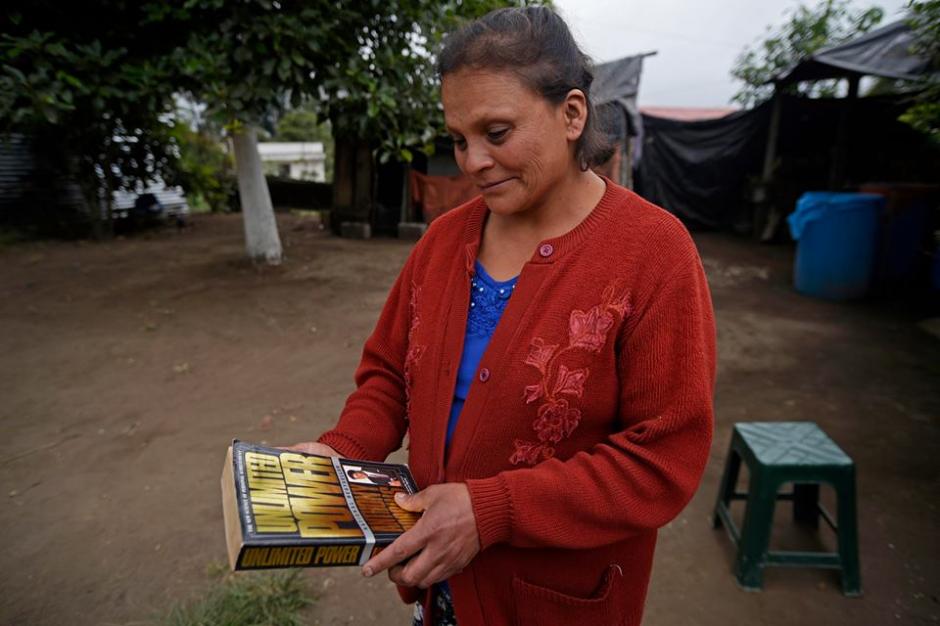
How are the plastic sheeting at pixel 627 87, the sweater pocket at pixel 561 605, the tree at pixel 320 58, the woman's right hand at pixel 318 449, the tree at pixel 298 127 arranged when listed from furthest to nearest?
1. the tree at pixel 298 127
2. the plastic sheeting at pixel 627 87
3. the tree at pixel 320 58
4. the woman's right hand at pixel 318 449
5. the sweater pocket at pixel 561 605

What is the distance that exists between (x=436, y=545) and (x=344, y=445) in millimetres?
404

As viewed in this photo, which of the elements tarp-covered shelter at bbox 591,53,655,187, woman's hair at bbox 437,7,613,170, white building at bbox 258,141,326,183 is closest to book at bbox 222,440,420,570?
woman's hair at bbox 437,7,613,170

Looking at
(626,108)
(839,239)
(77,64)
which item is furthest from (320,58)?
(626,108)

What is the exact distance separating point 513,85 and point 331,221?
11.6m

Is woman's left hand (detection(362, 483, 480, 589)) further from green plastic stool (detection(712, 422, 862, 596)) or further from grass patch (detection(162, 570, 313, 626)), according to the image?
green plastic stool (detection(712, 422, 862, 596))

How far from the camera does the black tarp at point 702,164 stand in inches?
476

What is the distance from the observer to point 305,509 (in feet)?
3.43

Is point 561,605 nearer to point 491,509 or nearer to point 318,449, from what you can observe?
point 491,509

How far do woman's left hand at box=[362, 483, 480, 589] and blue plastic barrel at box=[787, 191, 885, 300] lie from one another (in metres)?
Result: 7.31

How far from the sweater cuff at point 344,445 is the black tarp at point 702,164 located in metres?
12.3

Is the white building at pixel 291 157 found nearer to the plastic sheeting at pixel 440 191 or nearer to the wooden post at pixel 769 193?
the plastic sheeting at pixel 440 191

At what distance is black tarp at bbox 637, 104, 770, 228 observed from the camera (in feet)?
39.7

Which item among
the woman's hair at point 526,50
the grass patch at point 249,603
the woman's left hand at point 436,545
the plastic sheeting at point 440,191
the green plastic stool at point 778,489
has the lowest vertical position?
the grass patch at point 249,603

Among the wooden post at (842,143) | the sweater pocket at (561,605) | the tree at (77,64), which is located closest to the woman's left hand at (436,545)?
the sweater pocket at (561,605)
